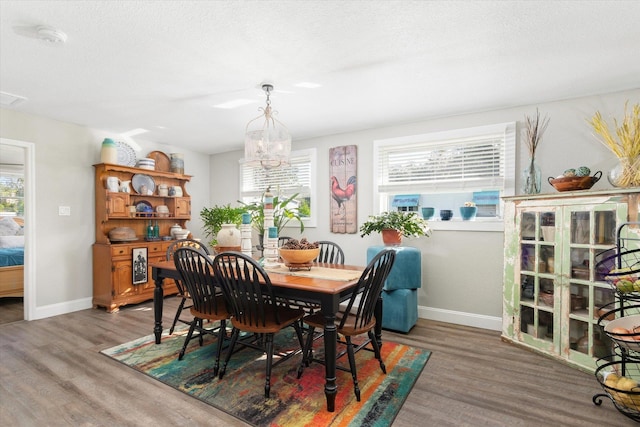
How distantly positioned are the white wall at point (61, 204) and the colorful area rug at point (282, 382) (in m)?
1.76

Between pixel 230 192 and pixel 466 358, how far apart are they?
4.43 m

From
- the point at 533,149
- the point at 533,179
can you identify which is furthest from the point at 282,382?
the point at 533,149

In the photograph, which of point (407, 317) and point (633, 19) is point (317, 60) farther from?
point (407, 317)

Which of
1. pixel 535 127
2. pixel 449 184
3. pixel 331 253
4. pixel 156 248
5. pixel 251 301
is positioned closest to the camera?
pixel 251 301

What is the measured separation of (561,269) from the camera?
271 cm

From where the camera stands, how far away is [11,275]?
4609 mm

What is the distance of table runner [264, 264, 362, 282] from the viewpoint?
244 cm

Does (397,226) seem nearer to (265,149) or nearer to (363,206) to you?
(363,206)

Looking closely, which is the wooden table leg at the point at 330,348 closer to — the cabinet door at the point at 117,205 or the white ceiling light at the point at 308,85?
the white ceiling light at the point at 308,85

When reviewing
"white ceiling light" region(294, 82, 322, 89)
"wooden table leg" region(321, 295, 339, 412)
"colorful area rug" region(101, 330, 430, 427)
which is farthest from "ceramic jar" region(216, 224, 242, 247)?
"white ceiling light" region(294, 82, 322, 89)

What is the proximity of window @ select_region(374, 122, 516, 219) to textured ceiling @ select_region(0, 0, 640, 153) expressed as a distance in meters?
0.34

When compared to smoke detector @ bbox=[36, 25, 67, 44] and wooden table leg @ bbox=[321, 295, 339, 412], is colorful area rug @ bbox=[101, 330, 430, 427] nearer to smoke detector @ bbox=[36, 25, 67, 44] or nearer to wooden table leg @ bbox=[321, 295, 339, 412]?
wooden table leg @ bbox=[321, 295, 339, 412]

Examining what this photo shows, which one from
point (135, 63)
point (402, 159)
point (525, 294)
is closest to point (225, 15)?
point (135, 63)

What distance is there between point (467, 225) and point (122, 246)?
4288mm
